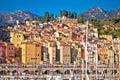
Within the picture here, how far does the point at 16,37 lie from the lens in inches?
1953

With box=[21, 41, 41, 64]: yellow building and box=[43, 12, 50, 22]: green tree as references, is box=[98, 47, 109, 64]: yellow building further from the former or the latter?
box=[43, 12, 50, 22]: green tree

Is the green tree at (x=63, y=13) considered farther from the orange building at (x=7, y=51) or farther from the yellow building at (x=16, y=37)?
the orange building at (x=7, y=51)

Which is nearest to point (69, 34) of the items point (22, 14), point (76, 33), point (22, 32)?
point (76, 33)

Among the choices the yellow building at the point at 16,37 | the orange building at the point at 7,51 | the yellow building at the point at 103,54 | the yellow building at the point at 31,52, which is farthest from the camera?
the yellow building at the point at 16,37

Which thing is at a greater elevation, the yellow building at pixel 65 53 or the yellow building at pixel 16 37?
the yellow building at pixel 16 37

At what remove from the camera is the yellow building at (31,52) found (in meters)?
45.1

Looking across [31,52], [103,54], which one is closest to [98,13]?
[103,54]

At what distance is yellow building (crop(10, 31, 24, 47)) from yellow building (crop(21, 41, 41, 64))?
110 inches

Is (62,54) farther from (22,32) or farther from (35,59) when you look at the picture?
→ (22,32)

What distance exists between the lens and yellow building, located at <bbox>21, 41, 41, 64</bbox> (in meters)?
45.1

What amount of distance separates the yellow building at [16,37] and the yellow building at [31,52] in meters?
2.80

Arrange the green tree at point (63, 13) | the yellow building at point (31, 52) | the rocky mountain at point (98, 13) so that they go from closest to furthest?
1. the yellow building at point (31, 52)
2. the green tree at point (63, 13)
3. the rocky mountain at point (98, 13)

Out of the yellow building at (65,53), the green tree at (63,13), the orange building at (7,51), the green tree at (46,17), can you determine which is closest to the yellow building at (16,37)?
the orange building at (7,51)

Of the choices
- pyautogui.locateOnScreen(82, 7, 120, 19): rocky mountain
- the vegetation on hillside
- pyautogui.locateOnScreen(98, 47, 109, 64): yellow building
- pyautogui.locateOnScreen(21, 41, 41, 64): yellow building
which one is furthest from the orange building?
pyautogui.locateOnScreen(82, 7, 120, 19): rocky mountain
